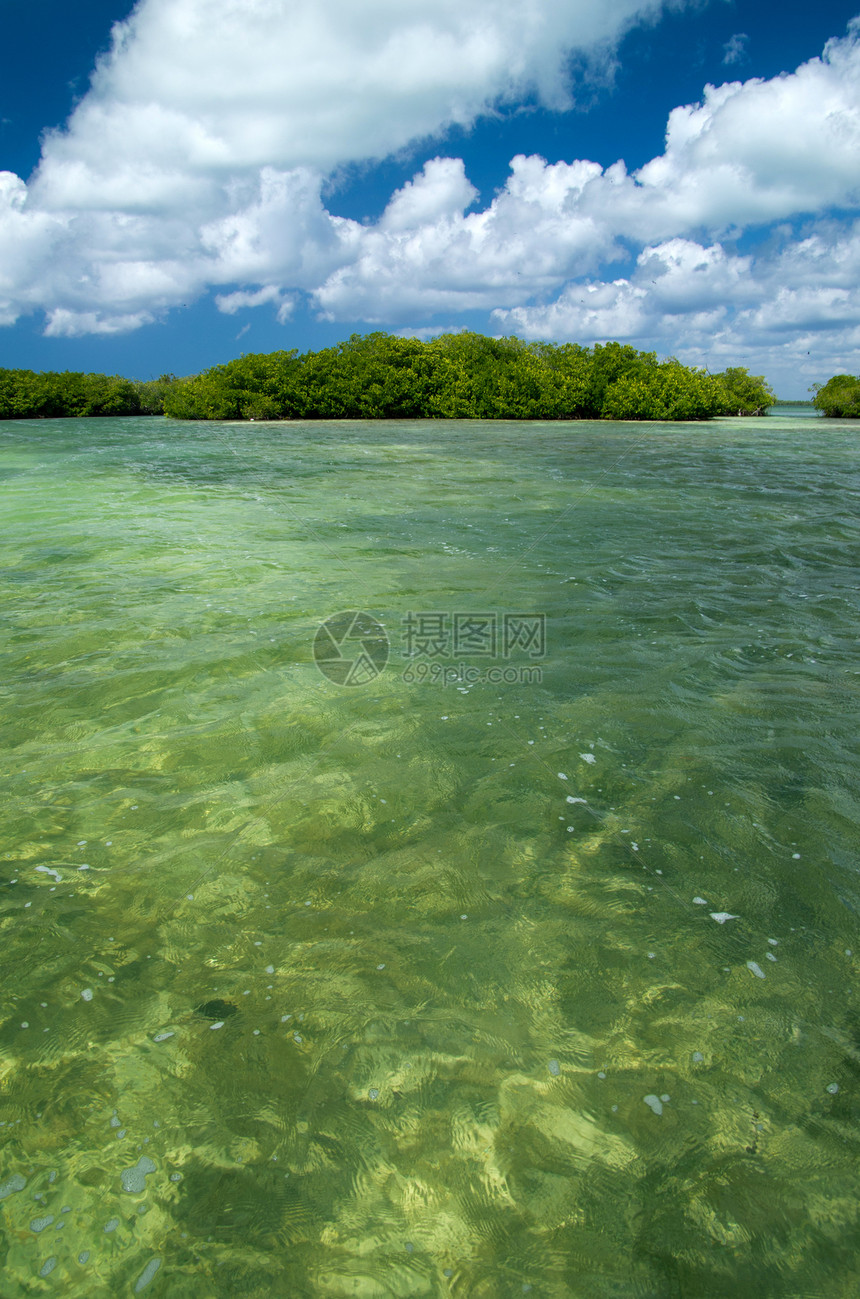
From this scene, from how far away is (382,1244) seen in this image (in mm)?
1790

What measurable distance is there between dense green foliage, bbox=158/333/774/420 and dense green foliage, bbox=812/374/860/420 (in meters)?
17.3

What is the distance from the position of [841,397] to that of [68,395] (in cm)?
7393

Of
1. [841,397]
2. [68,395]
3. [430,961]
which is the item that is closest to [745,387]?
[841,397]

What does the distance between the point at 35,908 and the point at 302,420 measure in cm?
5389

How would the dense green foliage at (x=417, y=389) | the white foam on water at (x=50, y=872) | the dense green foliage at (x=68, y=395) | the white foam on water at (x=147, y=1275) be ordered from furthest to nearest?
the dense green foliage at (x=68, y=395), the dense green foliage at (x=417, y=389), the white foam on water at (x=50, y=872), the white foam on water at (x=147, y=1275)

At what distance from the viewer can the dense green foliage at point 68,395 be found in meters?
62.3

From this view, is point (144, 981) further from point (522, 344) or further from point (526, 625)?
point (522, 344)

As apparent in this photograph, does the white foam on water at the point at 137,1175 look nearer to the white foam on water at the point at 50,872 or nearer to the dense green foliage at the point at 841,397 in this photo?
the white foam on water at the point at 50,872

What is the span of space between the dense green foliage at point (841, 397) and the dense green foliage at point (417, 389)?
56.9ft

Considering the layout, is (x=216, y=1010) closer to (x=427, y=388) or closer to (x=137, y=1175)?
(x=137, y=1175)

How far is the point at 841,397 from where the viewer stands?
65.1m

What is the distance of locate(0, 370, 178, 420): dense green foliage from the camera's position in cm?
6231

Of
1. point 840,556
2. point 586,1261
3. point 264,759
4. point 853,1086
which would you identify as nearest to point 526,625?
point 264,759

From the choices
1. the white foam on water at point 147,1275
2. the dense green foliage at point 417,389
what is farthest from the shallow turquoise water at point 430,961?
the dense green foliage at point 417,389
